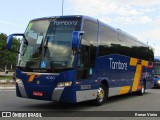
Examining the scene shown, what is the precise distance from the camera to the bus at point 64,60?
11.8 meters

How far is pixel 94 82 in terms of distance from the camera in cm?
1364

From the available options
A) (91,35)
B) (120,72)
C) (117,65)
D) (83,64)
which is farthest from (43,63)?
(120,72)

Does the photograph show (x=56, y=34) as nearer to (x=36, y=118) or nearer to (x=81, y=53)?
(x=81, y=53)

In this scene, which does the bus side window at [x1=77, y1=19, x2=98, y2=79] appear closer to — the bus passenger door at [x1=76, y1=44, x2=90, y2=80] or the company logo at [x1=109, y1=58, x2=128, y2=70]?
the bus passenger door at [x1=76, y1=44, x2=90, y2=80]

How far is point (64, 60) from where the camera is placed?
11.9 meters

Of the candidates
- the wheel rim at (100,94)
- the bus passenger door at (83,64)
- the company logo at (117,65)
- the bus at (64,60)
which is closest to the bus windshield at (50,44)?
the bus at (64,60)

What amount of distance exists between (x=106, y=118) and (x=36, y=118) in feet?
7.23

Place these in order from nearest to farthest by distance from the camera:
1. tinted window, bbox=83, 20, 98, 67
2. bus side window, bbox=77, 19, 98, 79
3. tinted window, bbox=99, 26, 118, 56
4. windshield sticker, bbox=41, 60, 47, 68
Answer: windshield sticker, bbox=41, 60, 47, 68
bus side window, bbox=77, 19, 98, 79
tinted window, bbox=83, 20, 98, 67
tinted window, bbox=99, 26, 118, 56

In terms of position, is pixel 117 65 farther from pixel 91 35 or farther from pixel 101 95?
pixel 91 35

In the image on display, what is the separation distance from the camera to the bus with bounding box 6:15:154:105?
466 inches

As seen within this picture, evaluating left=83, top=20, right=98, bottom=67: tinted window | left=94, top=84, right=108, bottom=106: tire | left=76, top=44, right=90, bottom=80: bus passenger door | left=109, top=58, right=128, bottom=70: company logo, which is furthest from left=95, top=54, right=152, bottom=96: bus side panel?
left=76, top=44, right=90, bottom=80: bus passenger door

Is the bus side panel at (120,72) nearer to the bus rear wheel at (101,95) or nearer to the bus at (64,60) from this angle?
the bus at (64,60)

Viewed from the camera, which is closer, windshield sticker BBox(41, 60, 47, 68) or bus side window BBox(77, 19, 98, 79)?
windshield sticker BBox(41, 60, 47, 68)

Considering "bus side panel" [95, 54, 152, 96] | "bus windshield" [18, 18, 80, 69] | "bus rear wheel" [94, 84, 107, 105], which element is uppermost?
"bus windshield" [18, 18, 80, 69]
